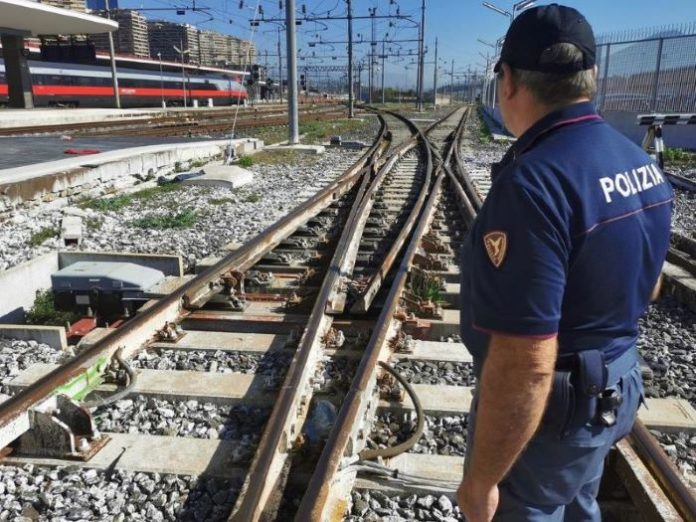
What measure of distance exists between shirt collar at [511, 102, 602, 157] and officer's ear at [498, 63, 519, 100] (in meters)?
0.11

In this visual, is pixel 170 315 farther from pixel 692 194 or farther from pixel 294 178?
pixel 692 194

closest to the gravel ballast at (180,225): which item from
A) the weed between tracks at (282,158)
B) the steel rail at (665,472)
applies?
the weed between tracks at (282,158)

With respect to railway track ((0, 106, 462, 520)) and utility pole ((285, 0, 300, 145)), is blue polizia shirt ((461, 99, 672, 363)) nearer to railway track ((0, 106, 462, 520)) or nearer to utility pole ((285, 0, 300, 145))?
railway track ((0, 106, 462, 520))

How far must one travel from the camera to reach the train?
34.1 metres

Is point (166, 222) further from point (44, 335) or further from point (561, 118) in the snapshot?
point (561, 118)

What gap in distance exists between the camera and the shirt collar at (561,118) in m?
1.57

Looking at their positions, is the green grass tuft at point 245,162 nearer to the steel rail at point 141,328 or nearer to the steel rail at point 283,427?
the steel rail at point 141,328

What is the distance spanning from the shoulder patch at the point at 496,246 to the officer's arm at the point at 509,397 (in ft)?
0.58

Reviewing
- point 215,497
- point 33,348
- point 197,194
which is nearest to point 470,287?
point 215,497

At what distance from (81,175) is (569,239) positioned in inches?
379

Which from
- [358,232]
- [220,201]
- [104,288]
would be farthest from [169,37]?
[104,288]

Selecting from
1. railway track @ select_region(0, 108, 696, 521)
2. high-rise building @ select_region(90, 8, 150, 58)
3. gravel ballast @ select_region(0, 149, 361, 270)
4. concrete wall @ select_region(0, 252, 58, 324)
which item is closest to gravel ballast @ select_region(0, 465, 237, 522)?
railway track @ select_region(0, 108, 696, 521)

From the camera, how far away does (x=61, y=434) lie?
9.87ft

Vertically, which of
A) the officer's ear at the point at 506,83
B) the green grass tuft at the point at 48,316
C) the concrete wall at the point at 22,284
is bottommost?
the green grass tuft at the point at 48,316
